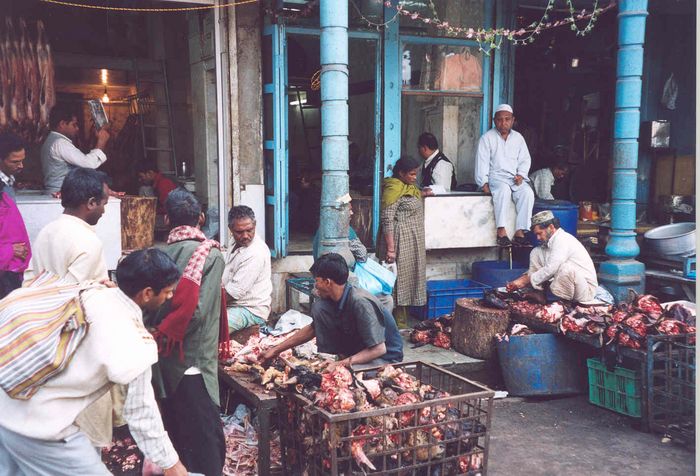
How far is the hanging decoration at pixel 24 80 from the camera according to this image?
7859mm

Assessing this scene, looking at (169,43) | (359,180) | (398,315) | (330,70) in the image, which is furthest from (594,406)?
(169,43)

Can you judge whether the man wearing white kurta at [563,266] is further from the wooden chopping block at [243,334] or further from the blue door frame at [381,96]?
the wooden chopping block at [243,334]

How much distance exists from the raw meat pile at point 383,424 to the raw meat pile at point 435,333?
10.7ft

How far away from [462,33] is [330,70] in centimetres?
317

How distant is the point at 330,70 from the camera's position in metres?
6.54

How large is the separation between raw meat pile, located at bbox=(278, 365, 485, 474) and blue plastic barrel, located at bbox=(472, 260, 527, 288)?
185 inches

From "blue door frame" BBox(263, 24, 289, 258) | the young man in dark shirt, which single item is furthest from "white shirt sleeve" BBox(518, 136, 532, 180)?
the young man in dark shirt

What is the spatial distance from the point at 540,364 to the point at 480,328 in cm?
69

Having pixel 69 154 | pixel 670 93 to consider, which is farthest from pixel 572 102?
pixel 69 154

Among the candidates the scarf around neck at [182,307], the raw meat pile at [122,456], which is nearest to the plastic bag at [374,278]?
the raw meat pile at [122,456]

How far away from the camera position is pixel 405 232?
8156mm

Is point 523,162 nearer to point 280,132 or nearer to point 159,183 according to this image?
point 280,132

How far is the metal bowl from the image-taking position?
28.8ft

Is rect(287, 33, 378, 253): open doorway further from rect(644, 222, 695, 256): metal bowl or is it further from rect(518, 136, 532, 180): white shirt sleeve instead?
rect(644, 222, 695, 256): metal bowl
